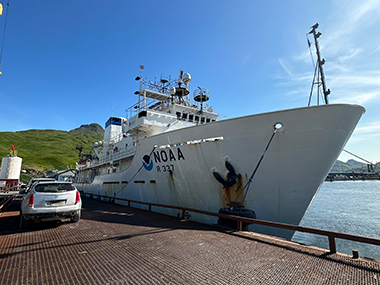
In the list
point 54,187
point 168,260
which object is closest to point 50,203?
point 54,187

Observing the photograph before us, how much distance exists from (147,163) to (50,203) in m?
5.12

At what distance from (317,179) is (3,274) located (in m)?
7.31

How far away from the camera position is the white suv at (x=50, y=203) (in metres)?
5.58

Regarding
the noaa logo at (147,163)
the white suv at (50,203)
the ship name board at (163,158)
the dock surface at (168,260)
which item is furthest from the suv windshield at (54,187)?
the noaa logo at (147,163)

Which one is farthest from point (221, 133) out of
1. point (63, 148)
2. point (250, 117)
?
point (63, 148)

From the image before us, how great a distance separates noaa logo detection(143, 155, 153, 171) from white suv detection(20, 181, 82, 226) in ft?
14.1

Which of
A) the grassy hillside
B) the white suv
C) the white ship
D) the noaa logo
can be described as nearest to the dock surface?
the white suv

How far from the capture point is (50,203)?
5.75m

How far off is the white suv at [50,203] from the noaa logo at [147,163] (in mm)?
4283

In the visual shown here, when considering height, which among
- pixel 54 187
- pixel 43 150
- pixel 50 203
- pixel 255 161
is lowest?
pixel 50 203

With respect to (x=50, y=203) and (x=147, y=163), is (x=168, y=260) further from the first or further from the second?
(x=147, y=163)

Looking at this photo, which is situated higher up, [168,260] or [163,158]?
[163,158]

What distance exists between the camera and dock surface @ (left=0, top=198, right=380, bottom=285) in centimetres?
299

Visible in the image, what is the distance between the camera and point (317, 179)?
6.22 meters
